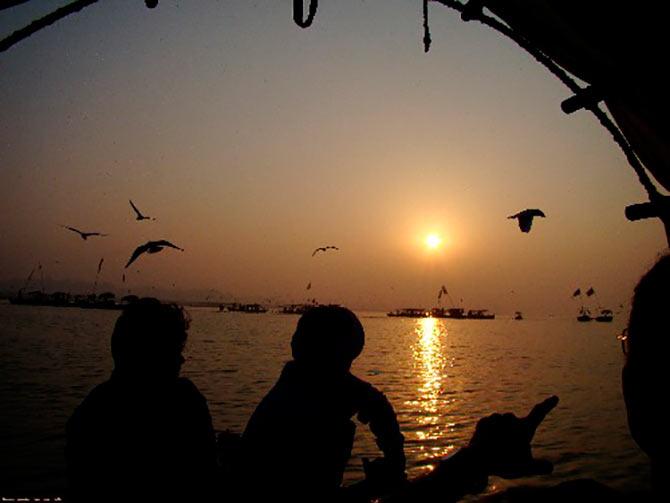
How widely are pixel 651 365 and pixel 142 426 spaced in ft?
7.64

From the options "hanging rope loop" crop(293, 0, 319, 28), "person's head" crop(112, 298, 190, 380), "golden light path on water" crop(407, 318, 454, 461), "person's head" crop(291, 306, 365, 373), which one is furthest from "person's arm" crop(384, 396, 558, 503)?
"golden light path on water" crop(407, 318, 454, 461)

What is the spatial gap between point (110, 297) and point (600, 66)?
185887 millimetres

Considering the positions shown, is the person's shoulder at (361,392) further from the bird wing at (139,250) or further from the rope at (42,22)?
the bird wing at (139,250)

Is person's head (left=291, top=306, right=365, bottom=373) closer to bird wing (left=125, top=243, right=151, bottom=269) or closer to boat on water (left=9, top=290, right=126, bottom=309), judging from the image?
bird wing (left=125, top=243, right=151, bottom=269)

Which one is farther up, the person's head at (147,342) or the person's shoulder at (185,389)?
the person's head at (147,342)

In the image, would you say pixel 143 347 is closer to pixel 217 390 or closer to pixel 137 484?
pixel 137 484

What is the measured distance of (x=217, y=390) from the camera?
2117cm

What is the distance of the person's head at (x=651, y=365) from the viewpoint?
64.0 inches

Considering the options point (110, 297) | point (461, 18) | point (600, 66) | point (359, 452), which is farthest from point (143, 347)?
point (110, 297)

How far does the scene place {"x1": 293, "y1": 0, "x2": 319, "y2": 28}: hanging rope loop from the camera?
6.87ft

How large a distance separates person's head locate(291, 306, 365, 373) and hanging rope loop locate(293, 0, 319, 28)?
Result: 1499 mm

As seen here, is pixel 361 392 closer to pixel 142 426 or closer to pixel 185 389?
pixel 185 389

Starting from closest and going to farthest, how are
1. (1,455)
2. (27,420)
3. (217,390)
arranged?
(1,455)
(27,420)
(217,390)

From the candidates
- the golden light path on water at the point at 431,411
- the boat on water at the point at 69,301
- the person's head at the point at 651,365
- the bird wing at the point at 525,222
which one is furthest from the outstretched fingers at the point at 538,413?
the boat on water at the point at 69,301
